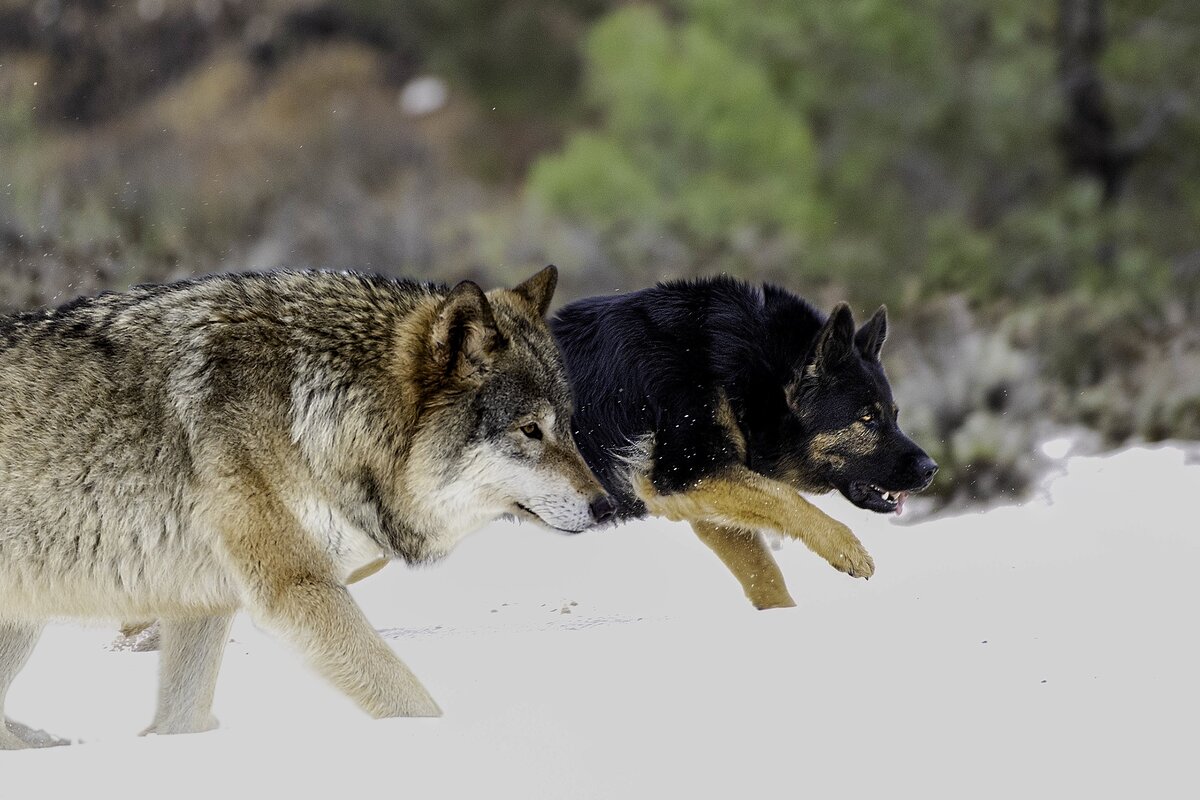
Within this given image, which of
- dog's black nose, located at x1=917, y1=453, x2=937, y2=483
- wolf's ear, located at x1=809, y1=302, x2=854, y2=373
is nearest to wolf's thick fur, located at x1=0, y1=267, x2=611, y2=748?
wolf's ear, located at x1=809, y1=302, x2=854, y2=373

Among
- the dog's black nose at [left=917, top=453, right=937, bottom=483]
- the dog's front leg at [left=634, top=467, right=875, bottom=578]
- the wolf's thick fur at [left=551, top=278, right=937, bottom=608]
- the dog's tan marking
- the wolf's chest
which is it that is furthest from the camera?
the dog's tan marking

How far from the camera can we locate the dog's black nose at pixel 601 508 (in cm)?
371

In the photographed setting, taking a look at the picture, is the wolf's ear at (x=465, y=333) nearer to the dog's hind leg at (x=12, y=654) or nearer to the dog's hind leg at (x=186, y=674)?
the dog's hind leg at (x=186, y=674)

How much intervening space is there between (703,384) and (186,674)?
7.14ft

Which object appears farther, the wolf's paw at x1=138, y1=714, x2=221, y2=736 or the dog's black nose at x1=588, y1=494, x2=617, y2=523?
the wolf's paw at x1=138, y1=714, x2=221, y2=736

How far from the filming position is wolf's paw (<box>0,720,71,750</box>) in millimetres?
4039

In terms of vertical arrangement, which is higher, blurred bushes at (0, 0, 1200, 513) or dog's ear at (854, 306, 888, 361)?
dog's ear at (854, 306, 888, 361)

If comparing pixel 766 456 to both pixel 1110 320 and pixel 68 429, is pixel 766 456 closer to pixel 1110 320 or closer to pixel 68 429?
pixel 68 429

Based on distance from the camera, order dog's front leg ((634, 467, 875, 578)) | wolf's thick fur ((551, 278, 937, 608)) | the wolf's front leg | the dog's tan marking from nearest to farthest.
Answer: the wolf's front leg
dog's front leg ((634, 467, 875, 578))
wolf's thick fur ((551, 278, 937, 608))
the dog's tan marking

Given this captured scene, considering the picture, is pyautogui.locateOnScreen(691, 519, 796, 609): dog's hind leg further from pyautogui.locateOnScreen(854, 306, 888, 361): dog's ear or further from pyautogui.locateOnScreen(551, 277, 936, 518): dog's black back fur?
pyautogui.locateOnScreen(854, 306, 888, 361): dog's ear

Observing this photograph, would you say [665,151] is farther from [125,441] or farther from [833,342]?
[125,441]

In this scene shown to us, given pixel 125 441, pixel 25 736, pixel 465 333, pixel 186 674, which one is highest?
pixel 465 333

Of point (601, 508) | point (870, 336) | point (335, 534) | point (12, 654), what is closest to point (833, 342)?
point (870, 336)

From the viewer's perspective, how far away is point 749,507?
16.5 feet
